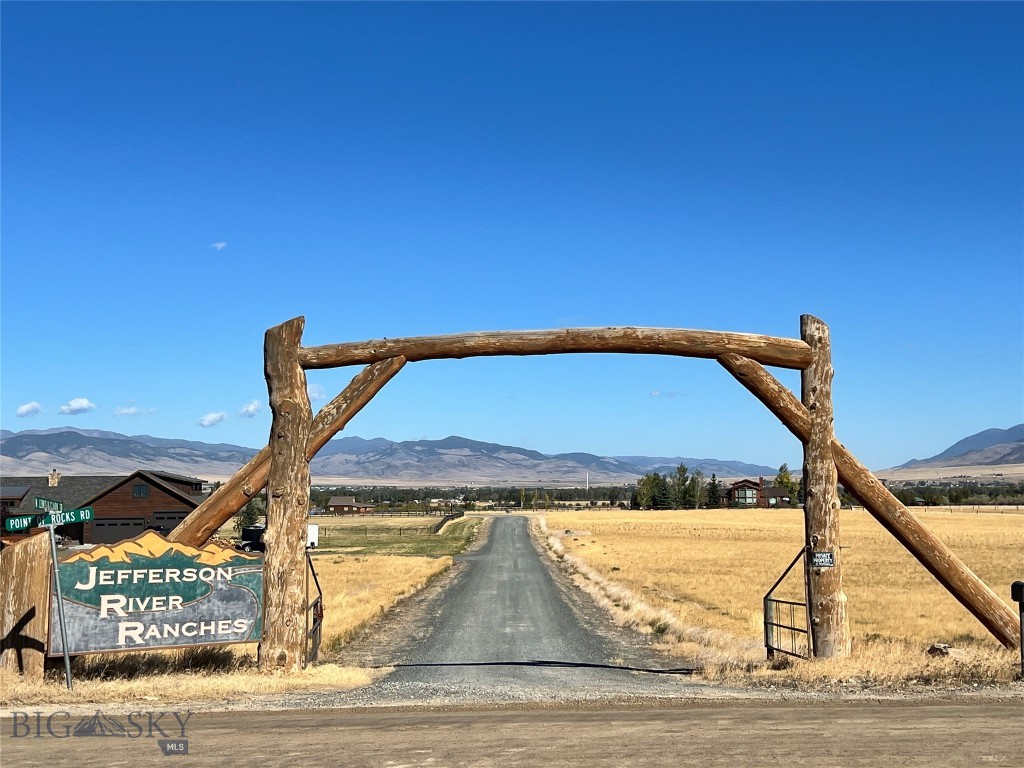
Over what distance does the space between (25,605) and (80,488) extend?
55403 mm

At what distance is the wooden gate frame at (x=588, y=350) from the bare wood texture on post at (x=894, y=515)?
0.6 inches

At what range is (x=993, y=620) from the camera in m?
12.9

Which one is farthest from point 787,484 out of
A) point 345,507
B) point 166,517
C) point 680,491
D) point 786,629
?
point 786,629

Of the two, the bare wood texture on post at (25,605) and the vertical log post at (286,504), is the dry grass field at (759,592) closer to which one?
the vertical log post at (286,504)

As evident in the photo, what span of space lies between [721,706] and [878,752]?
Answer: 7.94 feet

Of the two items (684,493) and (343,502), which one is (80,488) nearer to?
(343,502)

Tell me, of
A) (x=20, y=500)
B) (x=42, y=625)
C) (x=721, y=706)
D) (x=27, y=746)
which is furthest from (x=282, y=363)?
(x=20, y=500)

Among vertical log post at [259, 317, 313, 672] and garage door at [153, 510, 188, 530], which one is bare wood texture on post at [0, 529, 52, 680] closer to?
vertical log post at [259, 317, 313, 672]

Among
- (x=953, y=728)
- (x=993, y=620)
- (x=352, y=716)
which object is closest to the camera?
(x=953, y=728)

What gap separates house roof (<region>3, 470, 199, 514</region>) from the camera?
5700 centimetres

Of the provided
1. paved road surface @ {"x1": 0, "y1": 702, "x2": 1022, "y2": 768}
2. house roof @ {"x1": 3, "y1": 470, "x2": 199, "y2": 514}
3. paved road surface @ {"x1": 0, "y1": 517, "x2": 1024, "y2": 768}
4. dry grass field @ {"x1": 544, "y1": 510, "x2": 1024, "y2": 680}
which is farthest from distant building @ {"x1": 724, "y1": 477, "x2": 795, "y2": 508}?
paved road surface @ {"x1": 0, "y1": 702, "x2": 1022, "y2": 768}

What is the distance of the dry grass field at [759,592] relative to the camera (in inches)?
621

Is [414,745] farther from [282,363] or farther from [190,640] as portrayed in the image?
[282,363]

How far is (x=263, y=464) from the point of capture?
13.2 metres
